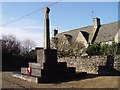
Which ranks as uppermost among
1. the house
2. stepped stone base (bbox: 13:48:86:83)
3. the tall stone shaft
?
the house

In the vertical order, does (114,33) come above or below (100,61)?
above

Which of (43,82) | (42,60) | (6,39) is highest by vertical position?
(6,39)

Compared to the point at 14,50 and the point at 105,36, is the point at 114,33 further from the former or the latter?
the point at 14,50

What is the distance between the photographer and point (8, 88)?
15.2 metres

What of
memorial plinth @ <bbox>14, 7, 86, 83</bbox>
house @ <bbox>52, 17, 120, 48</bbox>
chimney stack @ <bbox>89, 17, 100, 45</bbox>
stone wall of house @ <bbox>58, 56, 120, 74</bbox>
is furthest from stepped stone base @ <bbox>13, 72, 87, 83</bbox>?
chimney stack @ <bbox>89, 17, 100, 45</bbox>

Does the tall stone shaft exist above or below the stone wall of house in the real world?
above

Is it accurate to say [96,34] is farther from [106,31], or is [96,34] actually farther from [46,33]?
[46,33]

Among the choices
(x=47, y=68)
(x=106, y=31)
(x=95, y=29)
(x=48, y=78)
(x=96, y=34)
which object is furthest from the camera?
(x=95, y=29)

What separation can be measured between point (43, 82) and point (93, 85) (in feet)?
13.6

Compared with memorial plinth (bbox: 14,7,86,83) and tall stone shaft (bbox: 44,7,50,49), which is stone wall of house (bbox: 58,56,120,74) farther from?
tall stone shaft (bbox: 44,7,50,49)

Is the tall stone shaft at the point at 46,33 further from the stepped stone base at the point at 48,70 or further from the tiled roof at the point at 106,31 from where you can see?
the tiled roof at the point at 106,31

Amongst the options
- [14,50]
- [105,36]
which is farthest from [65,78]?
[105,36]

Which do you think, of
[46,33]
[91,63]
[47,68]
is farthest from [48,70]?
[91,63]

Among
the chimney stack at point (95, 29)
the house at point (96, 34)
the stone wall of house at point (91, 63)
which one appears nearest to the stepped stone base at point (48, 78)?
the stone wall of house at point (91, 63)
